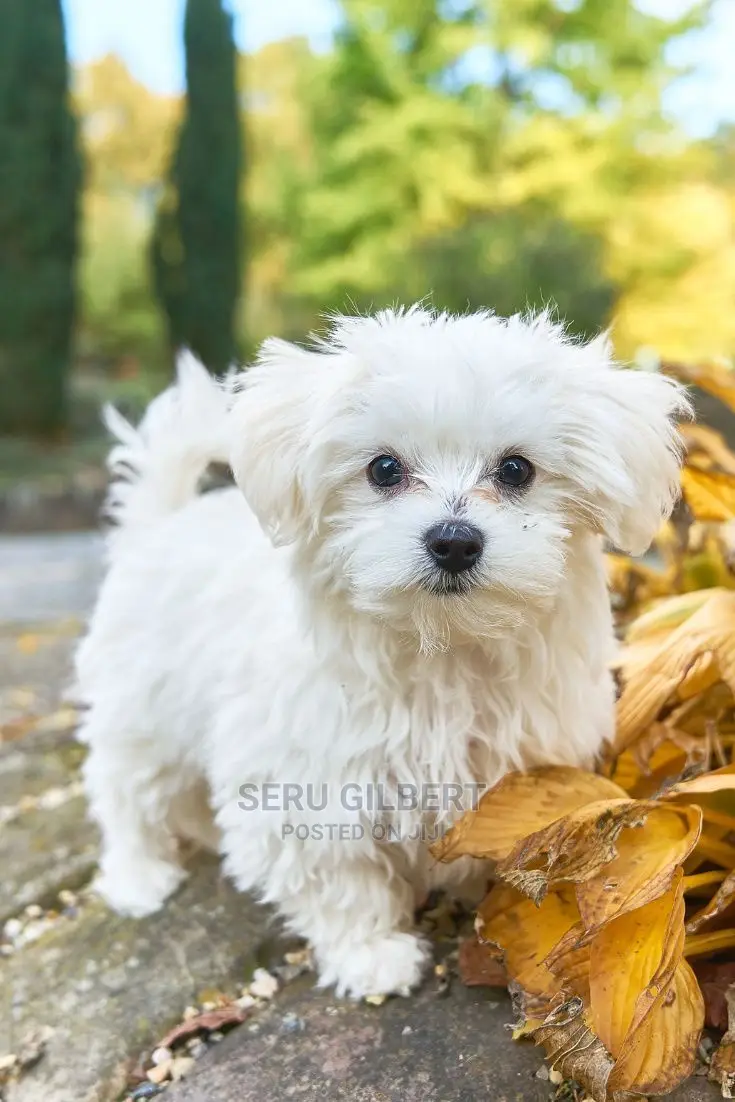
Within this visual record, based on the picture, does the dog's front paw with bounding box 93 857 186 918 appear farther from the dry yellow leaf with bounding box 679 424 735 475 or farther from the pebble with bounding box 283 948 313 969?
the dry yellow leaf with bounding box 679 424 735 475

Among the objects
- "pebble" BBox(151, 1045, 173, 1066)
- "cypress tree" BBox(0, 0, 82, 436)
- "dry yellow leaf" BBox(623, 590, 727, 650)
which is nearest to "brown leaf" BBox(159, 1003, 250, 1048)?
"pebble" BBox(151, 1045, 173, 1066)

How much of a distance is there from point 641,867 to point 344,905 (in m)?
0.67

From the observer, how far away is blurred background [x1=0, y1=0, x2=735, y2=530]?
11.0 metres

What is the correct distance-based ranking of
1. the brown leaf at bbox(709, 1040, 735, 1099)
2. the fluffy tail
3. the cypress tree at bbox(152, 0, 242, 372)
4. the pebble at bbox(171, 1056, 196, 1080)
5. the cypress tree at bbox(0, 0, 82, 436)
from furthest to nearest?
the cypress tree at bbox(152, 0, 242, 372), the cypress tree at bbox(0, 0, 82, 436), the fluffy tail, the pebble at bbox(171, 1056, 196, 1080), the brown leaf at bbox(709, 1040, 735, 1099)

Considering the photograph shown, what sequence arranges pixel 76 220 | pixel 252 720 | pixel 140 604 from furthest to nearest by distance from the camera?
pixel 76 220
pixel 140 604
pixel 252 720

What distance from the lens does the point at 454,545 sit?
1574mm

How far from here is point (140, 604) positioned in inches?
95.2

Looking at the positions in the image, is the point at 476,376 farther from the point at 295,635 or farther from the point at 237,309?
the point at 237,309

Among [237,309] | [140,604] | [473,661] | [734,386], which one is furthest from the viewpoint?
[237,309]

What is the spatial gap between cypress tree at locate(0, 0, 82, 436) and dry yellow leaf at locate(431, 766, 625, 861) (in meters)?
10.7

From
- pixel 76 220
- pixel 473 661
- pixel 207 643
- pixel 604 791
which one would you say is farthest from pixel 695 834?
pixel 76 220

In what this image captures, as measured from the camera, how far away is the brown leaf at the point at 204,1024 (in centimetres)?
198

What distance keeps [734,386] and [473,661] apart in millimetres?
1240

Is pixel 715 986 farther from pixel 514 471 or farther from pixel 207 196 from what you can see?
pixel 207 196
